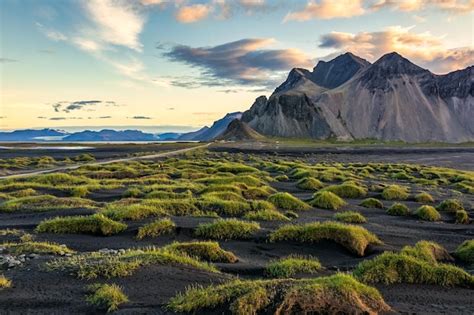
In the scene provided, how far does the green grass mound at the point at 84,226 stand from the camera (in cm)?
1847

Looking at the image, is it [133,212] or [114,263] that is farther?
[133,212]

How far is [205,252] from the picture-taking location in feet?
47.0

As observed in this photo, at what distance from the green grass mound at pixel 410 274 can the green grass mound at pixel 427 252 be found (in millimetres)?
1769

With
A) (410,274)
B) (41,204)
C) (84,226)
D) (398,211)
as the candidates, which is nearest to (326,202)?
(398,211)

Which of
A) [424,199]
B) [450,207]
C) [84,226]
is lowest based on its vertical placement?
[424,199]

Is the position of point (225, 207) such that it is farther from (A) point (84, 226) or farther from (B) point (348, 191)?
(B) point (348, 191)

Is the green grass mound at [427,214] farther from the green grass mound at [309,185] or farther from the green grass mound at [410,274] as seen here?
the green grass mound at [410,274]

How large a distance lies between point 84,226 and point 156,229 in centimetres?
307

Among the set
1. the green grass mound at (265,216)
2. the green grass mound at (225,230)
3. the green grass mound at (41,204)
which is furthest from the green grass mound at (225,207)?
the green grass mound at (41,204)

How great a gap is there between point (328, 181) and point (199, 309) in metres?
37.9

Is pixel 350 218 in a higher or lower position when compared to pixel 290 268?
lower

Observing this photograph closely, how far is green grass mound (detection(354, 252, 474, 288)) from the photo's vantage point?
470 inches

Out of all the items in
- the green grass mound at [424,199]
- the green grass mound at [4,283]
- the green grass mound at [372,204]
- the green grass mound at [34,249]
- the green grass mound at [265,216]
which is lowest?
the green grass mound at [424,199]

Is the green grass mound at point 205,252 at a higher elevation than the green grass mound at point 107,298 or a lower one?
lower
